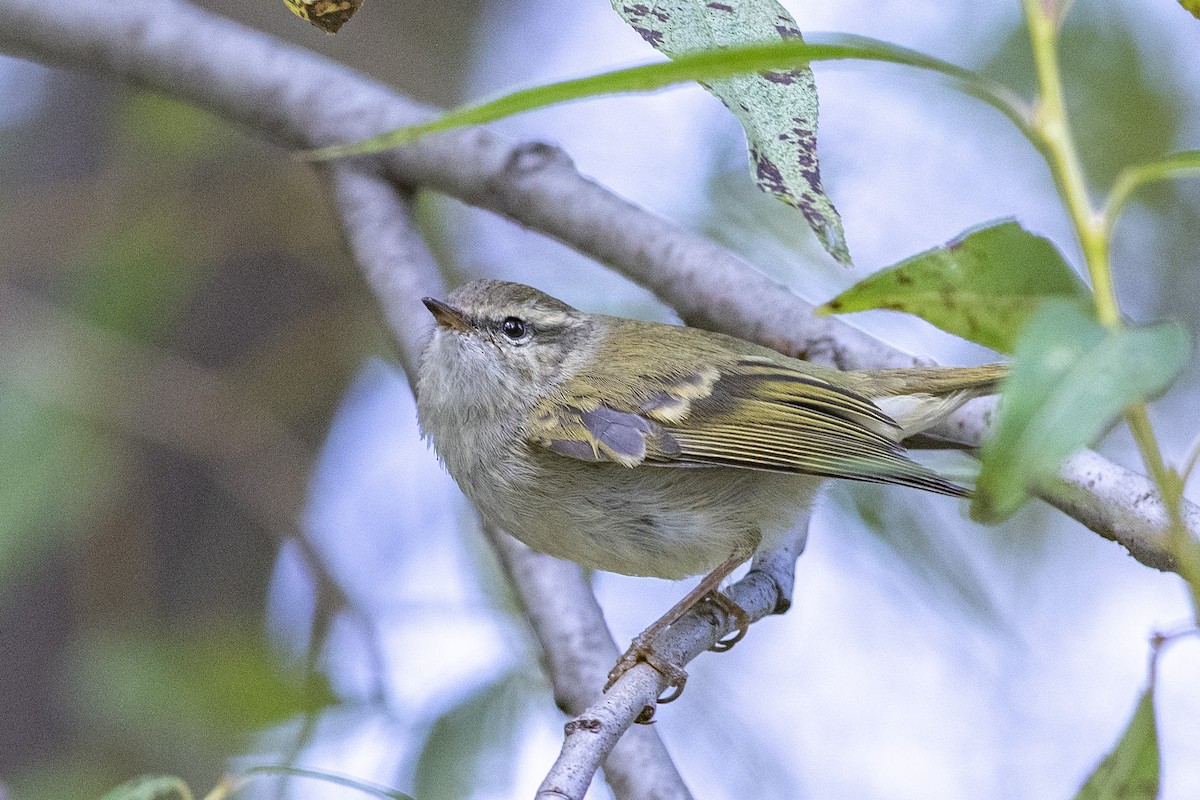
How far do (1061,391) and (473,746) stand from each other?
2317mm

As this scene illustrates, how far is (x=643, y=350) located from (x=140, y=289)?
1.83 meters

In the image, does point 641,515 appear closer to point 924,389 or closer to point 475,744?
point 924,389

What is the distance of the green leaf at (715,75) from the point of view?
1017mm

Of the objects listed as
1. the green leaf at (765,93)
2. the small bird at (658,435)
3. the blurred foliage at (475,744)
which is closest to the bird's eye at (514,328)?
the small bird at (658,435)

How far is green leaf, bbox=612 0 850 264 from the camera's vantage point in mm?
1234

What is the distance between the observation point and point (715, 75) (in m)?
1.01

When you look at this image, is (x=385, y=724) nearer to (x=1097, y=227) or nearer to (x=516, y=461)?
(x=516, y=461)

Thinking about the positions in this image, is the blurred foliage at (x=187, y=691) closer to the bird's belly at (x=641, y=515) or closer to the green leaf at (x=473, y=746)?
the green leaf at (x=473, y=746)

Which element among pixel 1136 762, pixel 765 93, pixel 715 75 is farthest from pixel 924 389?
pixel 715 75

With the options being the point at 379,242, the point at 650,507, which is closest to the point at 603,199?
the point at 379,242

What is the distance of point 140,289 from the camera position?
3.71m

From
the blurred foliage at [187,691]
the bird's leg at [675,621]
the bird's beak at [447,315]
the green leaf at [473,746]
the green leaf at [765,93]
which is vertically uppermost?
the green leaf at [765,93]

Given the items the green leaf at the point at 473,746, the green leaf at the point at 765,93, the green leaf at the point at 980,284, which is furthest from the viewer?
the green leaf at the point at 473,746

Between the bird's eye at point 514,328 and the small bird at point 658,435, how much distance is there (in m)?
0.04
